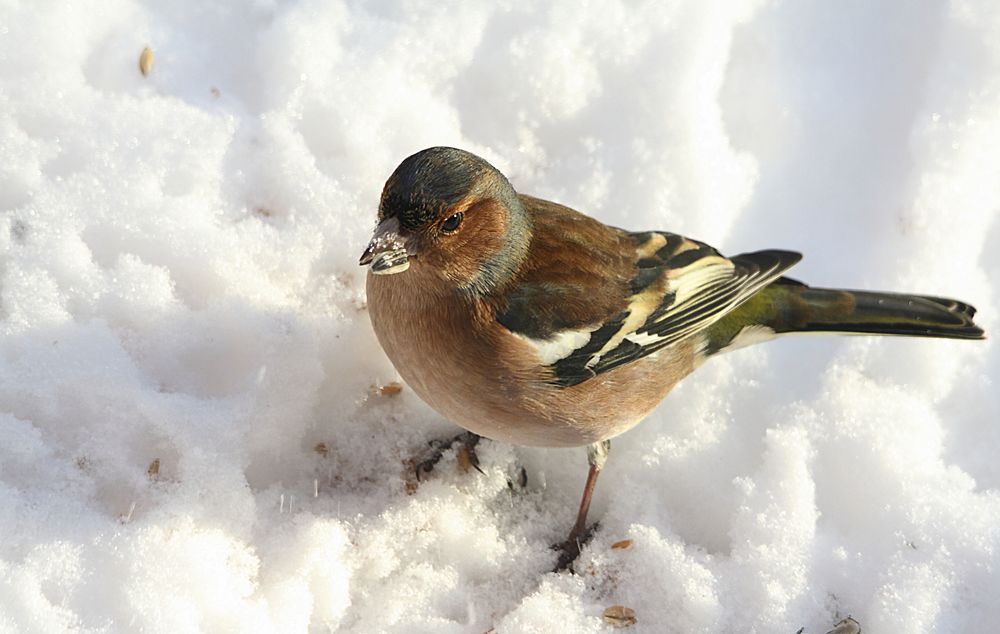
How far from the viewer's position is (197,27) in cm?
416

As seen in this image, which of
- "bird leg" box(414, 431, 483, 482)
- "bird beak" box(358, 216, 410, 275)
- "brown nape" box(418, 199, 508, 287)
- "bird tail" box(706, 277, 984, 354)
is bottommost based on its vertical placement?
"bird leg" box(414, 431, 483, 482)

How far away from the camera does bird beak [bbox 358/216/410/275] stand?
2832 mm

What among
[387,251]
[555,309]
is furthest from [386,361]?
[387,251]

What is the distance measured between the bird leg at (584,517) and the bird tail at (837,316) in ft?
1.89

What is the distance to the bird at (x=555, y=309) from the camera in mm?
3008

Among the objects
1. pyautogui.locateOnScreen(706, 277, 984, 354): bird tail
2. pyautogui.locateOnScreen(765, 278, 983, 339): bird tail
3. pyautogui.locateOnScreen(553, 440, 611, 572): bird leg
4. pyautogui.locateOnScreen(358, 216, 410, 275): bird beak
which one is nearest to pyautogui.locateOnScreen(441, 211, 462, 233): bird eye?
pyautogui.locateOnScreen(358, 216, 410, 275): bird beak

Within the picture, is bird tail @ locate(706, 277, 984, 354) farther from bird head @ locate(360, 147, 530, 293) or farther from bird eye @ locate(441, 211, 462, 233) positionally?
bird eye @ locate(441, 211, 462, 233)

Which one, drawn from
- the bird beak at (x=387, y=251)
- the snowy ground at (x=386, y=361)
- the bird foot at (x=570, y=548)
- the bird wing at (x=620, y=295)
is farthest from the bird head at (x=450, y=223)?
the bird foot at (x=570, y=548)

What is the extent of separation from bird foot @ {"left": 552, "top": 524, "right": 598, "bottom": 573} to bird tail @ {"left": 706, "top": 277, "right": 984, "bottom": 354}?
2.72 feet

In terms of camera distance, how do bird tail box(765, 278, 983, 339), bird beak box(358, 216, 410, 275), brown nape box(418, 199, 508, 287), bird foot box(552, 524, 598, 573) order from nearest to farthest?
bird beak box(358, 216, 410, 275)
brown nape box(418, 199, 508, 287)
bird foot box(552, 524, 598, 573)
bird tail box(765, 278, 983, 339)

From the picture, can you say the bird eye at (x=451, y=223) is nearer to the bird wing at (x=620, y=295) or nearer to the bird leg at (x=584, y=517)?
the bird wing at (x=620, y=295)

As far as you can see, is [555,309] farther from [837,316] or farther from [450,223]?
[837,316]

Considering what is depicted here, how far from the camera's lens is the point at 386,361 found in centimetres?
371

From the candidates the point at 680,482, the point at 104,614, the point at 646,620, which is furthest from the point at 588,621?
the point at 104,614
